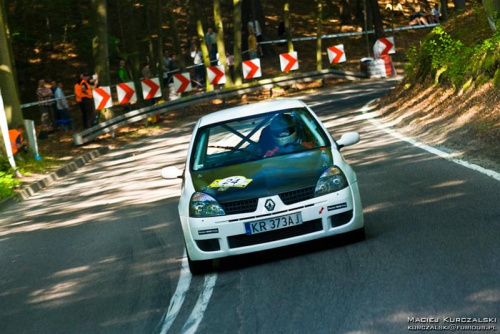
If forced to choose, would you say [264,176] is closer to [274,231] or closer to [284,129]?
[274,231]

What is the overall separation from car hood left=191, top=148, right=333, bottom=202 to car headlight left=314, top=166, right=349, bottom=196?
0.17 ft

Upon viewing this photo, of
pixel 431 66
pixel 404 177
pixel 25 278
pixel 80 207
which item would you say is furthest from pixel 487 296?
pixel 431 66

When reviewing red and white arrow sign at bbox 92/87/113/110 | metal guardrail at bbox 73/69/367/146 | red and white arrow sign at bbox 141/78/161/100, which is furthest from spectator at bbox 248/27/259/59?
red and white arrow sign at bbox 92/87/113/110

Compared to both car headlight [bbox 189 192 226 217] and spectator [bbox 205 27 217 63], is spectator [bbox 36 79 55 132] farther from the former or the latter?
car headlight [bbox 189 192 226 217]

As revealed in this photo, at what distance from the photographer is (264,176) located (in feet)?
30.5

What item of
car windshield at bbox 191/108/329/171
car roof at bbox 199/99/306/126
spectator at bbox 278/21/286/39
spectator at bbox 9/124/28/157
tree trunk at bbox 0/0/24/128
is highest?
car roof at bbox 199/99/306/126

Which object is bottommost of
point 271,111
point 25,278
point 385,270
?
point 25,278

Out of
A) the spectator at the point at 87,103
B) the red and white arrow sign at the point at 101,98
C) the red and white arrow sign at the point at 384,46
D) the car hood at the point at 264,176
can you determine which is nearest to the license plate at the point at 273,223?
the car hood at the point at 264,176

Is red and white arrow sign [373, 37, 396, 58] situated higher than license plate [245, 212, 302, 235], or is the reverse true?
license plate [245, 212, 302, 235]

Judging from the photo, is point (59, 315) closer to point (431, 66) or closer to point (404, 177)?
point (404, 177)

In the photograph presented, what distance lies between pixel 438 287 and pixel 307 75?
101 ft

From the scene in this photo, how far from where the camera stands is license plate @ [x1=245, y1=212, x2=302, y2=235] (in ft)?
29.5

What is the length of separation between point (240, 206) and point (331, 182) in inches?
35.5

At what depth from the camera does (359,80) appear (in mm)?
39156
